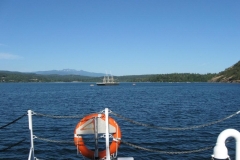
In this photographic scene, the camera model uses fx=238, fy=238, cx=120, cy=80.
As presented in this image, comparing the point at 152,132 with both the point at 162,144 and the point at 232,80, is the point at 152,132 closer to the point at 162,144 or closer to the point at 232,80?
the point at 162,144

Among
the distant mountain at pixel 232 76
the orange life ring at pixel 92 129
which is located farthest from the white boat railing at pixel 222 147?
the distant mountain at pixel 232 76

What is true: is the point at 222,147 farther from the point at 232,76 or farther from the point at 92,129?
the point at 232,76

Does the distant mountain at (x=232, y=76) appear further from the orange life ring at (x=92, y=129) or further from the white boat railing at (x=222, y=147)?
the white boat railing at (x=222, y=147)

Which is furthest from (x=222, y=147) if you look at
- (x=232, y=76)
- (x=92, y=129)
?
(x=232, y=76)

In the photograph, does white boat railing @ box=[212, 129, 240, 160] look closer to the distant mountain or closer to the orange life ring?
the orange life ring

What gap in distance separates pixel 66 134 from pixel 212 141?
839 cm

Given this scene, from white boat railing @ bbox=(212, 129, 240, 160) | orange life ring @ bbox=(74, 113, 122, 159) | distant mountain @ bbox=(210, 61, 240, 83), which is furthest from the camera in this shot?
distant mountain @ bbox=(210, 61, 240, 83)

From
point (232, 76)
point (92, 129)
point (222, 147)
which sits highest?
point (232, 76)

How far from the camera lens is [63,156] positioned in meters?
10.5

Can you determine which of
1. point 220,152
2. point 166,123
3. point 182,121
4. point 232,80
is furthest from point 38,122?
point 232,80

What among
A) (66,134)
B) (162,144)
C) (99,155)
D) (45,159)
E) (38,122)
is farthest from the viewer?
(38,122)

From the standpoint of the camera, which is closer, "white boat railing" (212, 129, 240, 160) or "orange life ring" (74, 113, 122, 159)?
"white boat railing" (212, 129, 240, 160)

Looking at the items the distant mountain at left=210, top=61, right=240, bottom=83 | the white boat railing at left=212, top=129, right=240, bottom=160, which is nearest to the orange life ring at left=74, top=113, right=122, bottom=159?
the white boat railing at left=212, top=129, right=240, bottom=160

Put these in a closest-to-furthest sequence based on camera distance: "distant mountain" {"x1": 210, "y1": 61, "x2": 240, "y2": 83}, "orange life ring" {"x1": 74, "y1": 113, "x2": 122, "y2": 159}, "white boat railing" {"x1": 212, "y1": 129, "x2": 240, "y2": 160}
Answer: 1. "white boat railing" {"x1": 212, "y1": 129, "x2": 240, "y2": 160}
2. "orange life ring" {"x1": 74, "y1": 113, "x2": 122, "y2": 159}
3. "distant mountain" {"x1": 210, "y1": 61, "x2": 240, "y2": 83}
